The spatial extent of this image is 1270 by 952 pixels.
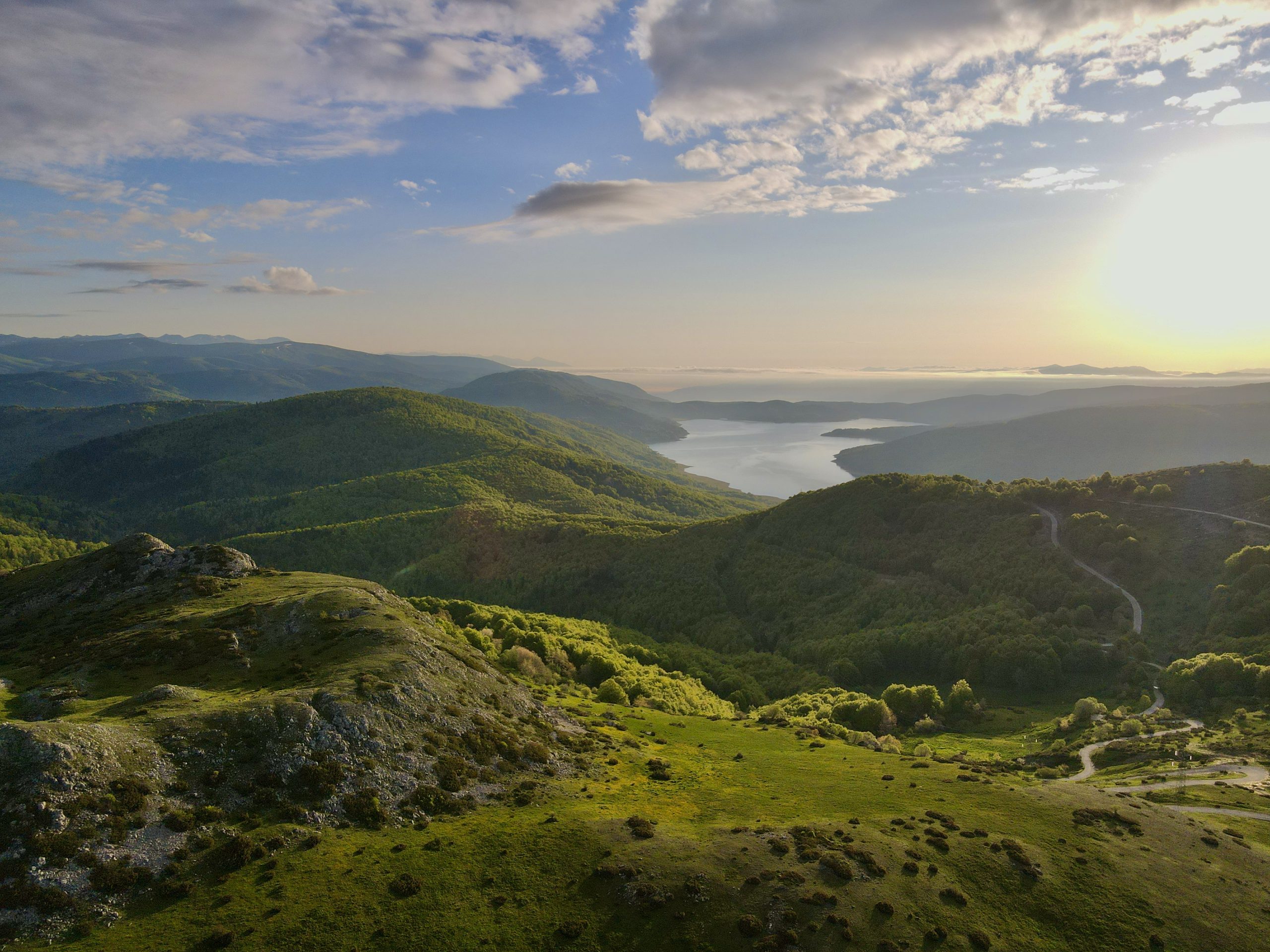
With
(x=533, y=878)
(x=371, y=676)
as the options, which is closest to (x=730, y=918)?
(x=533, y=878)

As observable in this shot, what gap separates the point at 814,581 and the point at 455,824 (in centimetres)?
11263

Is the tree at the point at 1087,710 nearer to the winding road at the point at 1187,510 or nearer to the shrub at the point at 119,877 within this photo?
the winding road at the point at 1187,510

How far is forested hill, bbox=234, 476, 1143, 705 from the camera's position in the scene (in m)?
94.0

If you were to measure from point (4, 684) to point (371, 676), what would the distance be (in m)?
22.8

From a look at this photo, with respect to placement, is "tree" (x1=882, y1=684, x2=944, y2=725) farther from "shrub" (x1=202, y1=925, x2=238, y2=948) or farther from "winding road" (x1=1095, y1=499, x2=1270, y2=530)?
"shrub" (x1=202, y1=925, x2=238, y2=948)

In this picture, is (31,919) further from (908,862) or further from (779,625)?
(779,625)

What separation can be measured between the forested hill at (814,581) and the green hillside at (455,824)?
46938 mm

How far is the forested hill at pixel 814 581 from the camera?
94.0m

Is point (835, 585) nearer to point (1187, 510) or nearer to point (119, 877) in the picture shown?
point (1187, 510)

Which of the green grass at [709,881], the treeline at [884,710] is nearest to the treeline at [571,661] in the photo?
the treeline at [884,710]

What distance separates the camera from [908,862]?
3300 cm

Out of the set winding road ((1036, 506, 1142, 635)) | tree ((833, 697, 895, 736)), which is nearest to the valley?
tree ((833, 697, 895, 736))

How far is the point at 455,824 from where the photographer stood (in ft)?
104

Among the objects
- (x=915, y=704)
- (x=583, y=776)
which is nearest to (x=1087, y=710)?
(x=915, y=704)
